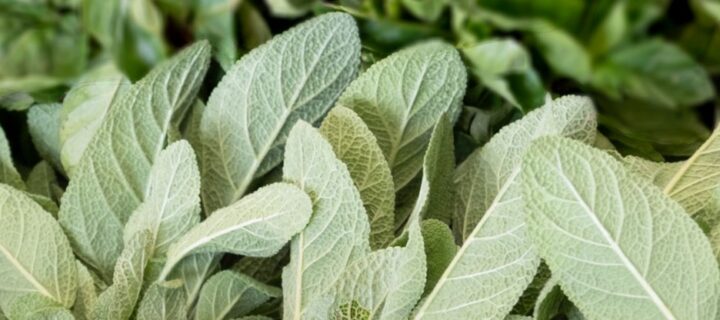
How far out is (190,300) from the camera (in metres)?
0.40

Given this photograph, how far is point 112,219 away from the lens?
1.32 feet

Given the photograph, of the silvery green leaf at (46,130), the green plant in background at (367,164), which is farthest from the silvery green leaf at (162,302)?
the silvery green leaf at (46,130)

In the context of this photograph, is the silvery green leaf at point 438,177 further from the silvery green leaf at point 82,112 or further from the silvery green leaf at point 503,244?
the silvery green leaf at point 82,112

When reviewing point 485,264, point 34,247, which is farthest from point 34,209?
point 485,264

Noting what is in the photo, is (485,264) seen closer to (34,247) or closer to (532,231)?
(532,231)

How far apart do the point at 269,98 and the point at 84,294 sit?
0.36ft

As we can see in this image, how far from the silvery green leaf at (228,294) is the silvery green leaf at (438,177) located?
0.07 m

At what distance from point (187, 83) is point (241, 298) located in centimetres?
9

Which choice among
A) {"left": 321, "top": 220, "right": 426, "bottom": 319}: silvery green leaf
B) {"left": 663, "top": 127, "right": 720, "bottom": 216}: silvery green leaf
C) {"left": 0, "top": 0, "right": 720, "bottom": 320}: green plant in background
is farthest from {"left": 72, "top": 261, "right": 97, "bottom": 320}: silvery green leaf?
{"left": 663, "top": 127, "right": 720, "bottom": 216}: silvery green leaf

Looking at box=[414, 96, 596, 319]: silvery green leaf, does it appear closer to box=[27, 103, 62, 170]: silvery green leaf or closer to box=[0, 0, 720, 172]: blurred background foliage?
box=[0, 0, 720, 172]: blurred background foliage

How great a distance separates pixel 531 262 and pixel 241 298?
12cm

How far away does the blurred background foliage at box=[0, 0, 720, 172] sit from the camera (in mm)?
308

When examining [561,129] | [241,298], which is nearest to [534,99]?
[561,129]

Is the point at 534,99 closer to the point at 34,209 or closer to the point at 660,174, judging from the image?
the point at 660,174
